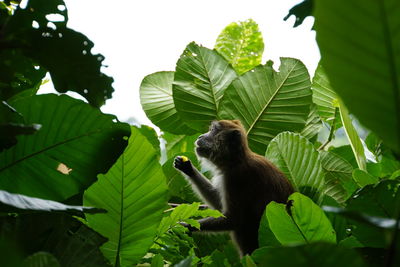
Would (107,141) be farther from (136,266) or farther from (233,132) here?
(233,132)

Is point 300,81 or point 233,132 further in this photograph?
point 233,132

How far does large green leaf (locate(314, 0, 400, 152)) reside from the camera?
61 cm

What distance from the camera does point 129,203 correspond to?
1340mm

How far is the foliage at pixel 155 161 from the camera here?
2.04 feet

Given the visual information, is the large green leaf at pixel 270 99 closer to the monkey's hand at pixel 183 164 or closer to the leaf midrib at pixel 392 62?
the monkey's hand at pixel 183 164

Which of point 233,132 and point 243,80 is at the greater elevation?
point 243,80

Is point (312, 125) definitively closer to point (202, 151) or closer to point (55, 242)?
point (202, 151)

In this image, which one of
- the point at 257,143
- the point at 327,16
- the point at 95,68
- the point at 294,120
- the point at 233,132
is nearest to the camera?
the point at 327,16

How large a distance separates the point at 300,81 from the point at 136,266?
4.85ft

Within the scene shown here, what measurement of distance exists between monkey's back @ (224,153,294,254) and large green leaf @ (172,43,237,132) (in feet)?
2.08

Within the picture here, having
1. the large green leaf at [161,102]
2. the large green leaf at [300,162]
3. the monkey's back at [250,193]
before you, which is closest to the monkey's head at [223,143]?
the monkey's back at [250,193]

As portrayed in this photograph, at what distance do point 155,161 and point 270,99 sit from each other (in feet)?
4.25

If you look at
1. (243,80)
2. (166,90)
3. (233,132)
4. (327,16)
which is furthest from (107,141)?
(233,132)

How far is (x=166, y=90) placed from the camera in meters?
2.81
